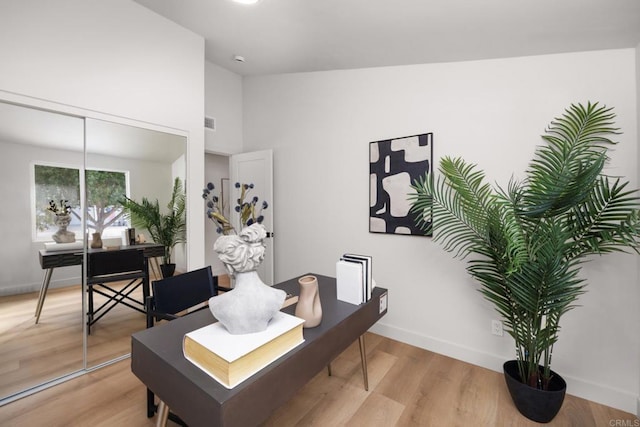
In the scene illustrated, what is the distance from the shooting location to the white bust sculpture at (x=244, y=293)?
3.38 feet

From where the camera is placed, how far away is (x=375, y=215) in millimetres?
2836

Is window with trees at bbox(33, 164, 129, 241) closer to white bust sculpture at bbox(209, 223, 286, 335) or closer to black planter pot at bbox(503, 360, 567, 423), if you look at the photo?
white bust sculpture at bbox(209, 223, 286, 335)

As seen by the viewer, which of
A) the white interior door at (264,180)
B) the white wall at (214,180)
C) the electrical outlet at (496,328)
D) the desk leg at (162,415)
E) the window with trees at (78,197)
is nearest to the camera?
the desk leg at (162,415)

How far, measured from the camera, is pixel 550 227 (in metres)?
1.57

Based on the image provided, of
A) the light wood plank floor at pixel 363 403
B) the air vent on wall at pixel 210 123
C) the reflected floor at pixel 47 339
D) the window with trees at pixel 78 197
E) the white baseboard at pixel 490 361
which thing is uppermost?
the air vent on wall at pixel 210 123

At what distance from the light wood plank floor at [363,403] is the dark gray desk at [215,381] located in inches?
29.6

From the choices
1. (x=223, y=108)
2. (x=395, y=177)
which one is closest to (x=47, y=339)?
(x=223, y=108)

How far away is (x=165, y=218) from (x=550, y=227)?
2.99 m

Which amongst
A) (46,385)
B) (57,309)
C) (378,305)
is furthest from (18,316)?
(378,305)

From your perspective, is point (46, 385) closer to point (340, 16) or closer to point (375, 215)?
point (375, 215)

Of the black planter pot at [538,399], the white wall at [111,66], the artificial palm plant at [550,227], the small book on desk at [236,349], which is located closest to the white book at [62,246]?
the white wall at [111,66]

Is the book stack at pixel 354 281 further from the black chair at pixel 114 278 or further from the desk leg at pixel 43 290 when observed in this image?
the desk leg at pixel 43 290

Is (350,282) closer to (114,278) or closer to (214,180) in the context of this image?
(114,278)

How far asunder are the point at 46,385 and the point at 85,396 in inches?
14.6
